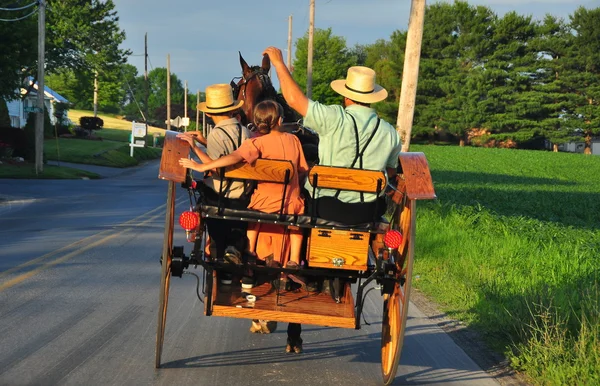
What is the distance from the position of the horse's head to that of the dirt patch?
295 cm

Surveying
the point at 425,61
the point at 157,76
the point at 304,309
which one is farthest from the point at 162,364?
the point at 157,76

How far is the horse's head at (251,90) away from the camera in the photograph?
382 inches

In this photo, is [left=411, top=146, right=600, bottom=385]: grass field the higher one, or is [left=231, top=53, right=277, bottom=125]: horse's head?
[left=231, top=53, right=277, bottom=125]: horse's head

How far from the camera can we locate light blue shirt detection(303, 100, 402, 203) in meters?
6.50

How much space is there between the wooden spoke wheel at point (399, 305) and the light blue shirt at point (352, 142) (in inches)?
16.8

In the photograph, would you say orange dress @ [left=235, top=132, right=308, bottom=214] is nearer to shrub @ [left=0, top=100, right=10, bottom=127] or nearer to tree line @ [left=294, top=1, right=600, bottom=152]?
shrub @ [left=0, top=100, right=10, bottom=127]

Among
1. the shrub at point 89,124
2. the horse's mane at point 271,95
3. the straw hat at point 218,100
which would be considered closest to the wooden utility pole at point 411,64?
the horse's mane at point 271,95

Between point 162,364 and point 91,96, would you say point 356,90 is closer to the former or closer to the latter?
point 162,364

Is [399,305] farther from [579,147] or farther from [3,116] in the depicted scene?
[579,147]

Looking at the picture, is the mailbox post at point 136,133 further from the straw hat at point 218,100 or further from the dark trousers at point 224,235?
the dark trousers at point 224,235

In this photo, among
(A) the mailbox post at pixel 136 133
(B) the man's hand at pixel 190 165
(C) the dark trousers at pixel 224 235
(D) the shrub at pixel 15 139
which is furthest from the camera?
(A) the mailbox post at pixel 136 133

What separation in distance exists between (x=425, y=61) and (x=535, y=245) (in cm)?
8072

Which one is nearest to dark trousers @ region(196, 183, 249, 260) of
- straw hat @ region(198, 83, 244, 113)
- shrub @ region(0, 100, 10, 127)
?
straw hat @ region(198, 83, 244, 113)

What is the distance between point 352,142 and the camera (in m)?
6.57
